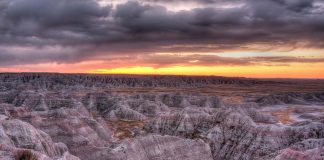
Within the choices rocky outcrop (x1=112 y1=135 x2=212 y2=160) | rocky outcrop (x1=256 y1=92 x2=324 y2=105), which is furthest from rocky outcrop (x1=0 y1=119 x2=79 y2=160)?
rocky outcrop (x1=256 y1=92 x2=324 y2=105)

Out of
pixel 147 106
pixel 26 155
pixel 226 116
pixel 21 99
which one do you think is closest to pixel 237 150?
pixel 226 116

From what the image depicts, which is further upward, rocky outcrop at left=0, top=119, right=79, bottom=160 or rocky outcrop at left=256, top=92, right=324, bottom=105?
rocky outcrop at left=0, top=119, right=79, bottom=160

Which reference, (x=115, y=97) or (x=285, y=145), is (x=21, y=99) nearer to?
(x=115, y=97)

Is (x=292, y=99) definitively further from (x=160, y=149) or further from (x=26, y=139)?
(x=26, y=139)

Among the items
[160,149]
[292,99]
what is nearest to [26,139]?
[160,149]

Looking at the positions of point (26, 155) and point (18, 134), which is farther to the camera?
point (18, 134)

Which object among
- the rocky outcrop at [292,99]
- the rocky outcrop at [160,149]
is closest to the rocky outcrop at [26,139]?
the rocky outcrop at [160,149]

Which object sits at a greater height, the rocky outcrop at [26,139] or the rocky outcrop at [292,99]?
the rocky outcrop at [26,139]

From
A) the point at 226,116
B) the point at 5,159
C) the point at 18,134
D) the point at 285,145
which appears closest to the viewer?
the point at 5,159

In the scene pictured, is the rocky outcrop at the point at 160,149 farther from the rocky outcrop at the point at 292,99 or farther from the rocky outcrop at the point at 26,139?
the rocky outcrop at the point at 292,99

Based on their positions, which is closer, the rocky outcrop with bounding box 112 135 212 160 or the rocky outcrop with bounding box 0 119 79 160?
the rocky outcrop with bounding box 112 135 212 160

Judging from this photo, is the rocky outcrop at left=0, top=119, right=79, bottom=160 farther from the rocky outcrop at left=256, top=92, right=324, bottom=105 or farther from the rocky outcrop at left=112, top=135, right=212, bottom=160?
the rocky outcrop at left=256, top=92, right=324, bottom=105
